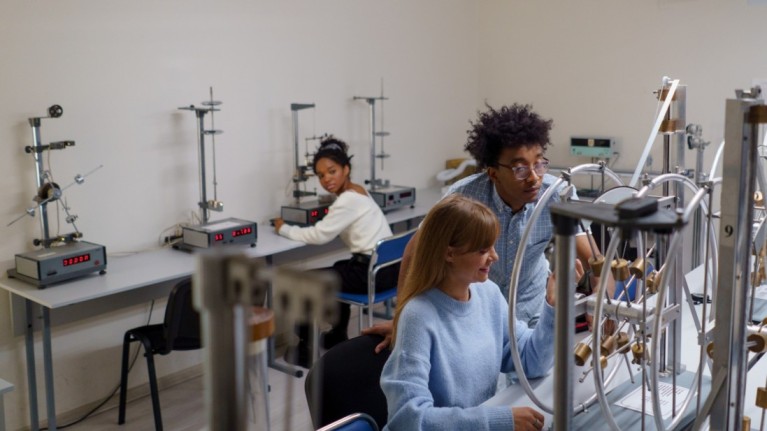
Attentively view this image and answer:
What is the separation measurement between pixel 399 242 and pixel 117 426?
4.76 ft

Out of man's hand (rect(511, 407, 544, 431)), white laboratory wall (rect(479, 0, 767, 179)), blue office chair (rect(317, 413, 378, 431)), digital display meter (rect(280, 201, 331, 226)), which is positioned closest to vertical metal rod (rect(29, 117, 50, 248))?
digital display meter (rect(280, 201, 331, 226))

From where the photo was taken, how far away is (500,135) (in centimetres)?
209

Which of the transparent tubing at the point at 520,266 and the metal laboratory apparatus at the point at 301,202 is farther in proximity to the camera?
the metal laboratory apparatus at the point at 301,202

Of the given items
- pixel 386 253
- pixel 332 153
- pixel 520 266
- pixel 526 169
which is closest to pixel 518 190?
pixel 526 169

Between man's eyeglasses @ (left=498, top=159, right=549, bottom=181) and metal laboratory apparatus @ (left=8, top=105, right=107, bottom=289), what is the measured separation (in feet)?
5.63

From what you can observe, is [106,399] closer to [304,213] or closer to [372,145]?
[304,213]

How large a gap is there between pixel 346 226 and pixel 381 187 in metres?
0.78

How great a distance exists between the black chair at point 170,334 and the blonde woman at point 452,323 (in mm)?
1419

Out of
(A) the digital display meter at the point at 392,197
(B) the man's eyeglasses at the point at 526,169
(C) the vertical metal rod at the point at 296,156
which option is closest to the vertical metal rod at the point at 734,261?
(B) the man's eyeglasses at the point at 526,169

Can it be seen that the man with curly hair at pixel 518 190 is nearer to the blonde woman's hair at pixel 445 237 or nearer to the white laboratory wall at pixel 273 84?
the blonde woman's hair at pixel 445 237

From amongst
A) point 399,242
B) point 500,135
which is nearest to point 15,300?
point 399,242

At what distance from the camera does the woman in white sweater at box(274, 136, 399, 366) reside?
3555 millimetres

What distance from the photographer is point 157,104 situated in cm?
341

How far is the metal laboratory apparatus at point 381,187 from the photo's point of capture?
13.8 feet
